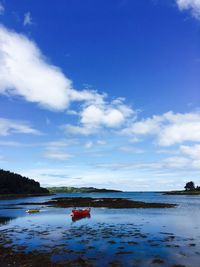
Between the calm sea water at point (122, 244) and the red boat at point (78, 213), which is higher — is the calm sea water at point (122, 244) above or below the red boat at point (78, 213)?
below

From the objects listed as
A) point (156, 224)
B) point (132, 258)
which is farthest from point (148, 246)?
point (156, 224)

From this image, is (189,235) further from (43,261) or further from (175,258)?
(43,261)

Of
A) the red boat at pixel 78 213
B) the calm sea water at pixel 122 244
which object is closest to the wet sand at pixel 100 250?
the calm sea water at pixel 122 244

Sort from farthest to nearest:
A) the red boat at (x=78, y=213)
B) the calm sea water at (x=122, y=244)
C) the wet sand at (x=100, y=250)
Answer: the red boat at (x=78, y=213) → the calm sea water at (x=122, y=244) → the wet sand at (x=100, y=250)


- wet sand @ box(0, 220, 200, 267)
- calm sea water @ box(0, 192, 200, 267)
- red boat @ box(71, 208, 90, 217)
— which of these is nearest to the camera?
wet sand @ box(0, 220, 200, 267)

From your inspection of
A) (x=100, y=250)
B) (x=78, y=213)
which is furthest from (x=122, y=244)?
(x=78, y=213)

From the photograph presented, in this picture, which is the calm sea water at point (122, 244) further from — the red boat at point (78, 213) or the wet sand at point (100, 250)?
the red boat at point (78, 213)

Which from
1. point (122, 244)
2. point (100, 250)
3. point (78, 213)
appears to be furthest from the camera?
point (78, 213)

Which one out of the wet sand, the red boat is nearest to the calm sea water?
the wet sand

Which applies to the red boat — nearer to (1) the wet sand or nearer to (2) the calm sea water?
(2) the calm sea water

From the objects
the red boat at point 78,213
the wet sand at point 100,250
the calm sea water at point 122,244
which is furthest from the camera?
the red boat at point 78,213

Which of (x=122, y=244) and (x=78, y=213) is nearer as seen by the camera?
→ (x=122, y=244)

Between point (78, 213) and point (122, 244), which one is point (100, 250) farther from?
point (78, 213)

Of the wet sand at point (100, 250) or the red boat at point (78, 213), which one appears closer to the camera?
the wet sand at point (100, 250)
